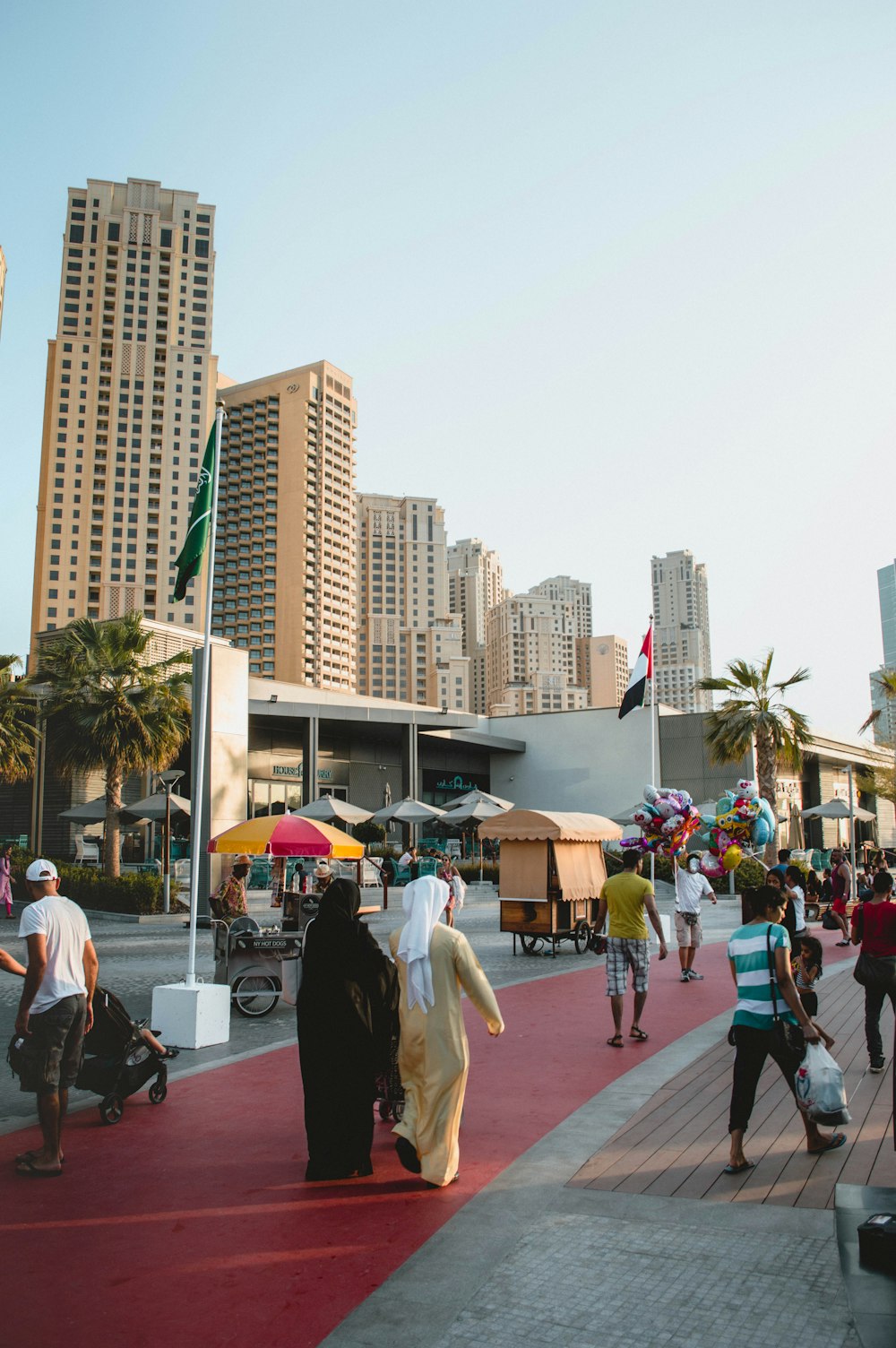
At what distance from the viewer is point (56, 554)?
125 meters

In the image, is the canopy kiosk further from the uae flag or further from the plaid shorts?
the plaid shorts

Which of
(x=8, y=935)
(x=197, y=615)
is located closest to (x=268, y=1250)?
(x=8, y=935)

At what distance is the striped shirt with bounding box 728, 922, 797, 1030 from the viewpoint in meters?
5.59

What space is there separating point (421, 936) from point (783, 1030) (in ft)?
6.79

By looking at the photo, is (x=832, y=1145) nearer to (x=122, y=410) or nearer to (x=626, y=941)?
(x=626, y=941)

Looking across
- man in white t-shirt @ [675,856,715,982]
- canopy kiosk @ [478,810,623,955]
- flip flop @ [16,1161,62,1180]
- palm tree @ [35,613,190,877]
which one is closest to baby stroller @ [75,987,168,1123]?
flip flop @ [16,1161,62,1180]

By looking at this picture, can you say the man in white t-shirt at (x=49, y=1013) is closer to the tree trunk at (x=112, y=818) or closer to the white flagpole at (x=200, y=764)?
the white flagpole at (x=200, y=764)

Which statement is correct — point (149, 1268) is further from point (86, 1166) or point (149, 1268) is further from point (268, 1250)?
point (86, 1166)

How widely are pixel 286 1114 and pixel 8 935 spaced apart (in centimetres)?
1475

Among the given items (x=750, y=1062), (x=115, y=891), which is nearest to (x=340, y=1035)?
(x=750, y=1062)

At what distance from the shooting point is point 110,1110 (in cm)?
684

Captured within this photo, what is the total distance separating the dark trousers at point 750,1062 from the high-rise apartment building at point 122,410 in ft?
407

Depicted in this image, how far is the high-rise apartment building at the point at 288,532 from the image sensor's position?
140 meters

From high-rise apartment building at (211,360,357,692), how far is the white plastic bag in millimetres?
132685
